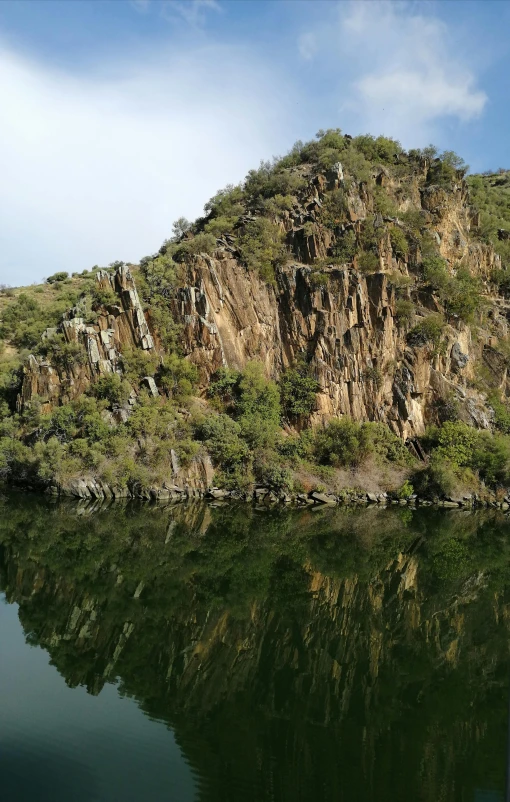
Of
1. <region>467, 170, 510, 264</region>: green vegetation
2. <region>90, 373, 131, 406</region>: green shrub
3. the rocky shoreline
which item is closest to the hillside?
<region>90, 373, 131, 406</region>: green shrub

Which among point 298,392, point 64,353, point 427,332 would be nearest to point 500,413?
point 427,332

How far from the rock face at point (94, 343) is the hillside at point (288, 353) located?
16cm

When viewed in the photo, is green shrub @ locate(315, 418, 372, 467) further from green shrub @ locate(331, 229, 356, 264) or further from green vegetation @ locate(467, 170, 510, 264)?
green vegetation @ locate(467, 170, 510, 264)

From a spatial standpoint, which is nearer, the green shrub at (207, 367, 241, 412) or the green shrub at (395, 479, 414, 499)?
the green shrub at (395, 479, 414, 499)

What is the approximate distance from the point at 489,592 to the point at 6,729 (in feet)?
61.8

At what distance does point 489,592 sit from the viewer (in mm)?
21891

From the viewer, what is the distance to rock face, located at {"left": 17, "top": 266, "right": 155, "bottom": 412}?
41.9 meters

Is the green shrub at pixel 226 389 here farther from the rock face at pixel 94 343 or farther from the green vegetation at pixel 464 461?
the green vegetation at pixel 464 461

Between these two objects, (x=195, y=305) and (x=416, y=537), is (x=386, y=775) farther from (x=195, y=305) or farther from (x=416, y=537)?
(x=195, y=305)

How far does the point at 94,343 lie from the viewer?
140ft

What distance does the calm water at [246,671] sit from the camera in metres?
9.88

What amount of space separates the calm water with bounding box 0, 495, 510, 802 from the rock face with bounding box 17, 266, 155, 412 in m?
16.8

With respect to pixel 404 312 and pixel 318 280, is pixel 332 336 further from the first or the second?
pixel 404 312

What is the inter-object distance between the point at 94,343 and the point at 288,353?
59.8 feet
